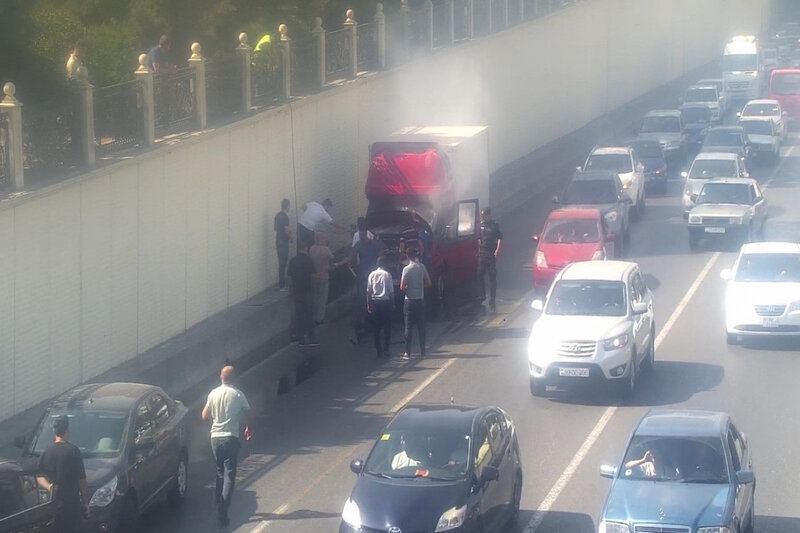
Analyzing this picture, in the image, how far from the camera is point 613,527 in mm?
12734

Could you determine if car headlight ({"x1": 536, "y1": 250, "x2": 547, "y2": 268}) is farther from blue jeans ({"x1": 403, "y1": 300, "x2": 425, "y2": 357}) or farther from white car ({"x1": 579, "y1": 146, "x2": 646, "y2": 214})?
white car ({"x1": 579, "y1": 146, "x2": 646, "y2": 214})

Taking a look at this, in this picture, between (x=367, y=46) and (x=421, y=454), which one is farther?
(x=367, y=46)

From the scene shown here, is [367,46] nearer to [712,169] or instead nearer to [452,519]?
[712,169]

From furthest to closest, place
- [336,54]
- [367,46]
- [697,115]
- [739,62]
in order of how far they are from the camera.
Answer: [739,62]
[697,115]
[367,46]
[336,54]

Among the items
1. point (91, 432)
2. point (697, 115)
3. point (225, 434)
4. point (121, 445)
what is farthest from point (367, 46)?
point (121, 445)

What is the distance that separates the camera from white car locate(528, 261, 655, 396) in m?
19.8

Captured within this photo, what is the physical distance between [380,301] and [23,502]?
11.0m

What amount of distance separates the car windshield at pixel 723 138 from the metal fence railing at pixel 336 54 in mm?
14220

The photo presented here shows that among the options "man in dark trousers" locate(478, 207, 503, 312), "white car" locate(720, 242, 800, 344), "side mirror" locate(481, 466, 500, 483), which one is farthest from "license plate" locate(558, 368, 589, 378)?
"side mirror" locate(481, 466, 500, 483)

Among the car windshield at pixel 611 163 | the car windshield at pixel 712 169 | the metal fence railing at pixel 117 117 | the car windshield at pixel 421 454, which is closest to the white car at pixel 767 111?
the car windshield at pixel 712 169

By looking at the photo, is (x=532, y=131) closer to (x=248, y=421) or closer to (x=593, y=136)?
(x=593, y=136)

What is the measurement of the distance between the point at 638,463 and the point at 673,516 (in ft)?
3.24

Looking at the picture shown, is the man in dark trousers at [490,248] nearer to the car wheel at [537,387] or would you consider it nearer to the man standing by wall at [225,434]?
the car wheel at [537,387]

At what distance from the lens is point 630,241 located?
108 feet
